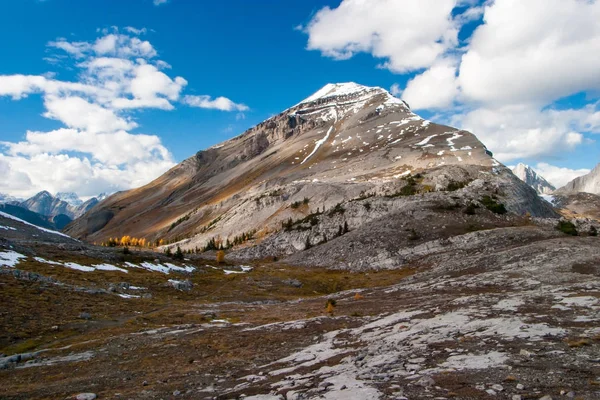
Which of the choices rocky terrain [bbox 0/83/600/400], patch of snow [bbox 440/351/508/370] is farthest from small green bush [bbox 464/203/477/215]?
patch of snow [bbox 440/351/508/370]

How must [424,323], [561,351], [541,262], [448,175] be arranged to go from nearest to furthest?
[561,351]
[424,323]
[541,262]
[448,175]

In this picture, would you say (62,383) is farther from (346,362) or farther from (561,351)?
(561,351)

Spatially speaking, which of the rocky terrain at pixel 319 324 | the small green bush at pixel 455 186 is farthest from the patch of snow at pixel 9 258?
the small green bush at pixel 455 186

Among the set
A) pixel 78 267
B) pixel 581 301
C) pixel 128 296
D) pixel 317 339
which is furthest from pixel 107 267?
pixel 581 301

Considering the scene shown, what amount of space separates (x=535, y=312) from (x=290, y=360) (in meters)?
13.6

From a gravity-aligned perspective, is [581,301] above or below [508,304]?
above

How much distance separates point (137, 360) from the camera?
72.6 ft

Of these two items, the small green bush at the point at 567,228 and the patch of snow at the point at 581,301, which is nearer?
the patch of snow at the point at 581,301

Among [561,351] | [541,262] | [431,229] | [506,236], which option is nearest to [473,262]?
[541,262]

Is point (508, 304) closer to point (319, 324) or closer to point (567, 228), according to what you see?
point (319, 324)

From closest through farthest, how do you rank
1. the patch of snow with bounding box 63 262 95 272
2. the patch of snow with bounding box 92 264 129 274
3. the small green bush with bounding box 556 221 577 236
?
the patch of snow with bounding box 63 262 95 272 < the patch of snow with bounding box 92 264 129 274 < the small green bush with bounding box 556 221 577 236

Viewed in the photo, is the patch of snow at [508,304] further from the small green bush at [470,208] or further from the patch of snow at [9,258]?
the small green bush at [470,208]

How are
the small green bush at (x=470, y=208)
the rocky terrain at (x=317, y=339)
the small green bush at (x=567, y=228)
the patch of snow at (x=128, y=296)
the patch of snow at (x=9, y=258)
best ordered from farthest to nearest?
the small green bush at (x=470, y=208), the small green bush at (x=567, y=228), the patch of snow at (x=9, y=258), the patch of snow at (x=128, y=296), the rocky terrain at (x=317, y=339)

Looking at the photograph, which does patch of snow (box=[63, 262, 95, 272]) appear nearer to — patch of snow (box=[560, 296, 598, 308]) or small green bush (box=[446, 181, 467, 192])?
patch of snow (box=[560, 296, 598, 308])
